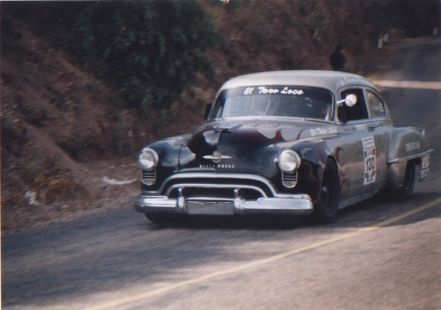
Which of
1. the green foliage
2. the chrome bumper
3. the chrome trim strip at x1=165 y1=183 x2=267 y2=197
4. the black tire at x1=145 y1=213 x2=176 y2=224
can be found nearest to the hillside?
the green foliage

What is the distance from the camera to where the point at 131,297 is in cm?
632

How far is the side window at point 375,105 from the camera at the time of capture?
1058 centimetres

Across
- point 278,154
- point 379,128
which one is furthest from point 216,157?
point 379,128

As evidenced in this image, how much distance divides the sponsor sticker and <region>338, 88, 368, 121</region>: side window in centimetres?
35

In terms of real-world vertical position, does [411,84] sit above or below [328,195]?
below

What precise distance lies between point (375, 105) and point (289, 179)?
2.72 m

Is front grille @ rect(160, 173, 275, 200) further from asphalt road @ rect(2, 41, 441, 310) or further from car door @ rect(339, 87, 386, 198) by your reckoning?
car door @ rect(339, 87, 386, 198)

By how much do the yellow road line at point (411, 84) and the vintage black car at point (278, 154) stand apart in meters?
18.4

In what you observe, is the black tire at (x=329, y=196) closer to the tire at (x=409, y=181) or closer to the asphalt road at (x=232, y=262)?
the asphalt road at (x=232, y=262)

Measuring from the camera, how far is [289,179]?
8500 mm

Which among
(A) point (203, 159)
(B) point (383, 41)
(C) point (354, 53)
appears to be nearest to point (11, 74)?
(A) point (203, 159)

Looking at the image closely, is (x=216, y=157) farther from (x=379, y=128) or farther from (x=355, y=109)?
(x=379, y=128)

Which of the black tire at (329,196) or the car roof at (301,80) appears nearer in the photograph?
the black tire at (329,196)

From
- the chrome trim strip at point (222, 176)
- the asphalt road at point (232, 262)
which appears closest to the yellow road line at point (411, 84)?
the asphalt road at point (232, 262)
